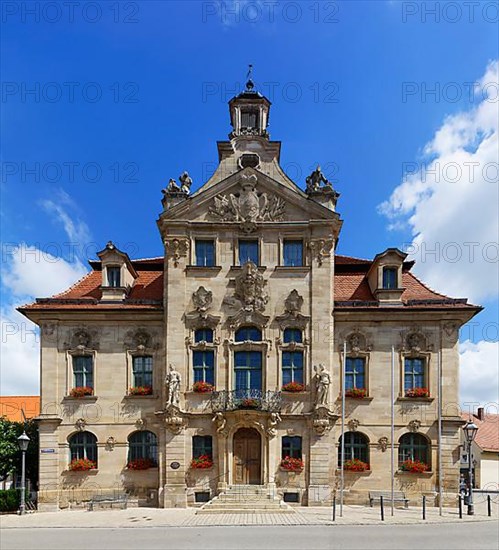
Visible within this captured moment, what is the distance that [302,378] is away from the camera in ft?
106

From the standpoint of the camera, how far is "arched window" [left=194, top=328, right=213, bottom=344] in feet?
108

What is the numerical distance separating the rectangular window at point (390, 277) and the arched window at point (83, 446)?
17234 mm

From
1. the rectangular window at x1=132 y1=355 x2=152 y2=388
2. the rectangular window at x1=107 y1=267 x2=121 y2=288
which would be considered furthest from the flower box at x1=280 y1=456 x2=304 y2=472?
the rectangular window at x1=107 y1=267 x2=121 y2=288

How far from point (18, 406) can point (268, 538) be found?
43944 mm

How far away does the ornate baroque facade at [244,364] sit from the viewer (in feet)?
104

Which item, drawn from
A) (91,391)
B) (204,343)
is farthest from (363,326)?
(91,391)

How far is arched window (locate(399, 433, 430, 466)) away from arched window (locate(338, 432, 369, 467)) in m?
1.77

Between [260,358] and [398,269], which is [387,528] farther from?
[398,269]

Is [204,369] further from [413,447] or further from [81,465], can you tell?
[413,447]

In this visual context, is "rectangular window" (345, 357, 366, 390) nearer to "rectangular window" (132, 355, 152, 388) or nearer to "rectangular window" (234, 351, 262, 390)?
"rectangular window" (234, 351, 262, 390)

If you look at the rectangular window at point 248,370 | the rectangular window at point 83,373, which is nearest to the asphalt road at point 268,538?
the rectangular window at point 248,370

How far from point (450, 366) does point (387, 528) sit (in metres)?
11.4

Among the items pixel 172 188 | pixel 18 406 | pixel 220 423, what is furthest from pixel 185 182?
pixel 18 406

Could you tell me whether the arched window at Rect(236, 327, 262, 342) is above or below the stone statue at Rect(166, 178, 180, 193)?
below
